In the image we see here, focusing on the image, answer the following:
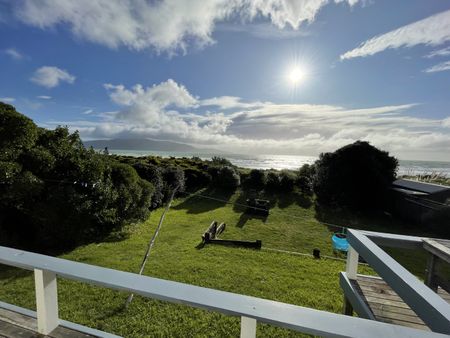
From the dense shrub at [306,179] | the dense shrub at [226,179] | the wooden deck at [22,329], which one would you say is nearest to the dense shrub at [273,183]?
the dense shrub at [306,179]

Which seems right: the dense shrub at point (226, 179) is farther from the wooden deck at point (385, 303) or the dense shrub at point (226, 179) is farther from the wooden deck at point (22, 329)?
the wooden deck at point (22, 329)

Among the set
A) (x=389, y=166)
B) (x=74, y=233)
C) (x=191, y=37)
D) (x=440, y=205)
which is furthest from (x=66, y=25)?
(x=389, y=166)

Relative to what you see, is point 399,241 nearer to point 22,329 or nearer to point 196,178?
point 22,329

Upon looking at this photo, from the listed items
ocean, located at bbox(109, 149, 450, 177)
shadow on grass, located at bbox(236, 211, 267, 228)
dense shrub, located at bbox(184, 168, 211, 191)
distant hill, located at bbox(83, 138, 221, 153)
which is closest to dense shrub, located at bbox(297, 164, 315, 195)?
ocean, located at bbox(109, 149, 450, 177)

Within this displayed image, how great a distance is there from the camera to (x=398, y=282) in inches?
65.5

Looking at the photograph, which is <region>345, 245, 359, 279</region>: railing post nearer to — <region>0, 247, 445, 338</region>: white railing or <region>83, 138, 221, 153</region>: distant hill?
<region>0, 247, 445, 338</region>: white railing

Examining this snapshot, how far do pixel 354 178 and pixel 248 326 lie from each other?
51.4ft

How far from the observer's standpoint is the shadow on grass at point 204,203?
14148 mm

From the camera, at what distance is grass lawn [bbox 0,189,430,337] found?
4215 millimetres

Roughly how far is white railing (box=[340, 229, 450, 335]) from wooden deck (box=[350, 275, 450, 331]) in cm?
8

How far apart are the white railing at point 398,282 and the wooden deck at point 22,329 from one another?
2.04 meters

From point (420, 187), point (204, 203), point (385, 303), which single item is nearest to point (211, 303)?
point (385, 303)

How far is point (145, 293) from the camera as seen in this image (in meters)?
1.19

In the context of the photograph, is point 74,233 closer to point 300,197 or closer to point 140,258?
point 140,258
